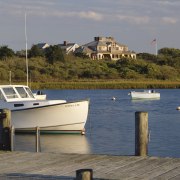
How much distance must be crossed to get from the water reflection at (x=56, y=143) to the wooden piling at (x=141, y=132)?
1060 cm

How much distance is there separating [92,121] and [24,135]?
11.0 meters

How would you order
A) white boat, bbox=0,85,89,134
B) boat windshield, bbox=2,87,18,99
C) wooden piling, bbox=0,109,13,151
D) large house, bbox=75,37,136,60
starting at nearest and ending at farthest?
wooden piling, bbox=0,109,13,151 → white boat, bbox=0,85,89,134 → boat windshield, bbox=2,87,18,99 → large house, bbox=75,37,136,60

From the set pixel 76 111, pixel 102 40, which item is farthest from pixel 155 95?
pixel 102 40

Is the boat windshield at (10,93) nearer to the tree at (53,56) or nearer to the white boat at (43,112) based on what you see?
the white boat at (43,112)

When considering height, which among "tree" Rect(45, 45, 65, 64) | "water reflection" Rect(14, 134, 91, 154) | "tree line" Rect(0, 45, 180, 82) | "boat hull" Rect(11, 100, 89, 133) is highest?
"tree" Rect(45, 45, 65, 64)

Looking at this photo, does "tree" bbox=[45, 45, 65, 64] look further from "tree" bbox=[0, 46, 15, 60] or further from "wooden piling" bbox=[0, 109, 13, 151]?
"wooden piling" bbox=[0, 109, 13, 151]

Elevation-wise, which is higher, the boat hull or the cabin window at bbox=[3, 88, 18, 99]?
the cabin window at bbox=[3, 88, 18, 99]

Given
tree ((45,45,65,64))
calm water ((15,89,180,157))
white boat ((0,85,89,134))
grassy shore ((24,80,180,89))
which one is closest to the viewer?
calm water ((15,89,180,157))

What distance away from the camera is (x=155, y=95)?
227ft

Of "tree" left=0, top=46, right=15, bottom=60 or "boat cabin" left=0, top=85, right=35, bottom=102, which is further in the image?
"tree" left=0, top=46, right=15, bottom=60

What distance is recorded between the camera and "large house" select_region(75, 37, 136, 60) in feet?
522

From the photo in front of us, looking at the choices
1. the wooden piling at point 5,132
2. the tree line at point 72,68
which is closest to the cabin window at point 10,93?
the wooden piling at point 5,132

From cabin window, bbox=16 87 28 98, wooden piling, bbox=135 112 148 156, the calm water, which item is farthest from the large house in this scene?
wooden piling, bbox=135 112 148 156

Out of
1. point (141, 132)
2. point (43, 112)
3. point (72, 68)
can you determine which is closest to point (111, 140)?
point (43, 112)
